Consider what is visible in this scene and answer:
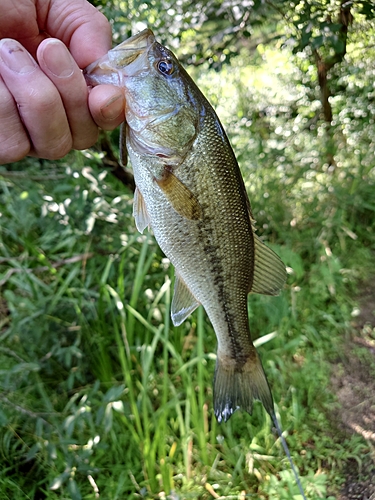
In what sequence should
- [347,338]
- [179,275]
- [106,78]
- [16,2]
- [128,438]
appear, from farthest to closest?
[347,338] → [128,438] → [179,275] → [16,2] → [106,78]

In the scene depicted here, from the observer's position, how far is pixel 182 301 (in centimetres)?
151

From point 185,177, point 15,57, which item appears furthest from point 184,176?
point 15,57

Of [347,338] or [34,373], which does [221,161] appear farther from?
[347,338]

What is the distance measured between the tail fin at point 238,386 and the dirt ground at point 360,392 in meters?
1.17

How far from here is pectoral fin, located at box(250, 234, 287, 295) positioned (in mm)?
1464

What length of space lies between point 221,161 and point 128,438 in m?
1.79

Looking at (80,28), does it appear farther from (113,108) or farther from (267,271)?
(267,271)

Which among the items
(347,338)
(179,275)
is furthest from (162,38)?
(347,338)

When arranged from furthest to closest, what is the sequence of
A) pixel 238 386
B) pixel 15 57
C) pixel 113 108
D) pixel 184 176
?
pixel 238 386 < pixel 184 176 < pixel 113 108 < pixel 15 57

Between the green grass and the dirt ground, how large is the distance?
0.06 metres

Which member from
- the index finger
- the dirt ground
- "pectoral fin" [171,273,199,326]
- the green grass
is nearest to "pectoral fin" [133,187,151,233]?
"pectoral fin" [171,273,199,326]

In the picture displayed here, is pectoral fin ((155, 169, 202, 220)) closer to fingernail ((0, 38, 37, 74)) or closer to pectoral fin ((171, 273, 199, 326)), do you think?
pectoral fin ((171, 273, 199, 326))

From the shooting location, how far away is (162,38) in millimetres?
2773

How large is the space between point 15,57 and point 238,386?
1372 mm
